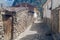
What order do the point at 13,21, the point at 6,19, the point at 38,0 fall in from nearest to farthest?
the point at 6,19
the point at 13,21
the point at 38,0

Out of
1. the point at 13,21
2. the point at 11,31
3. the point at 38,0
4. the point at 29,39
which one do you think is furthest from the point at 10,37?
the point at 38,0

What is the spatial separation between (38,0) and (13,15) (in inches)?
1067

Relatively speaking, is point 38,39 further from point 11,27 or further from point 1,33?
point 1,33

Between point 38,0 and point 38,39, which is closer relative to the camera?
point 38,39

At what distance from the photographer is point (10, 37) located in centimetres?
892

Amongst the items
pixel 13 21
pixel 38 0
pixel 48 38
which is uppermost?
pixel 38 0

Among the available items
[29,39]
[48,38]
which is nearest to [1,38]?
[29,39]

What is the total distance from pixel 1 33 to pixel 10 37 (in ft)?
Answer: 7.42

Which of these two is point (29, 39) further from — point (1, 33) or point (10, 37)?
point (1, 33)

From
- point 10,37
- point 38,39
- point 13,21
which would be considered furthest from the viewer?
point 38,39

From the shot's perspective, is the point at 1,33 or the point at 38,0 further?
the point at 38,0

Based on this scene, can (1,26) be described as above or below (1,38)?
above

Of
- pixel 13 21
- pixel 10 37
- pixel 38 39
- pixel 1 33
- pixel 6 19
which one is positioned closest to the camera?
pixel 1 33

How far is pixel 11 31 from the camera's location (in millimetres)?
9172
